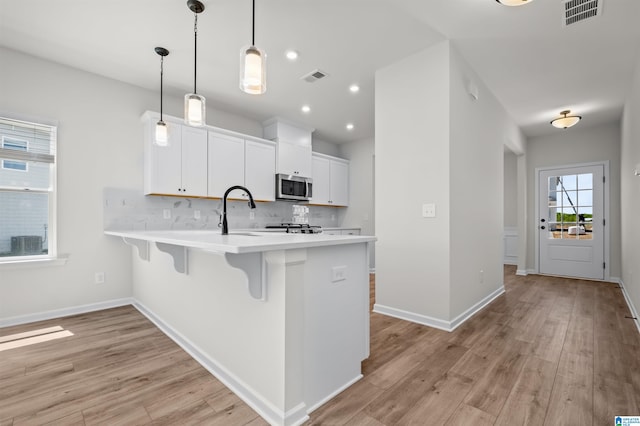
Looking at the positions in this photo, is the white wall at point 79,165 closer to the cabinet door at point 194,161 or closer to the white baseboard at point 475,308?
the cabinet door at point 194,161

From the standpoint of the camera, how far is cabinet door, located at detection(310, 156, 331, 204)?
18.4 ft

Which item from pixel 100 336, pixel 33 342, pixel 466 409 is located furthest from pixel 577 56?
pixel 33 342

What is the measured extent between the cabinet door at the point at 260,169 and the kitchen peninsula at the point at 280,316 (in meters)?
2.35

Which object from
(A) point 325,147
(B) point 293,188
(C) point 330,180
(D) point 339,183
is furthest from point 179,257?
(A) point 325,147

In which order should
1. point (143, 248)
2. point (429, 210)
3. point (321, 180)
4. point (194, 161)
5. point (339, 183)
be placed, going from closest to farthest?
point (429, 210)
point (143, 248)
point (194, 161)
point (321, 180)
point (339, 183)

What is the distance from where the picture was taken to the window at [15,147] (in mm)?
2973

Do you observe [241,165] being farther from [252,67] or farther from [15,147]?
[252,67]

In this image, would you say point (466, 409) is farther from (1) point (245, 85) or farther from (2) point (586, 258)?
(2) point (586, 258)

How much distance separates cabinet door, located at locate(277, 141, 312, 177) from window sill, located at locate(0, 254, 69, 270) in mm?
2919

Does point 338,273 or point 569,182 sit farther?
point 569,182

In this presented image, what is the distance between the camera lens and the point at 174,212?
400 centimetres

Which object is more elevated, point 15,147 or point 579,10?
point 579,10

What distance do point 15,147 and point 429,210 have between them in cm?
413

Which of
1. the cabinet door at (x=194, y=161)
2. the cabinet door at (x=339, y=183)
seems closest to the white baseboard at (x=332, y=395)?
the cabinet door at (x=194, y=161)
